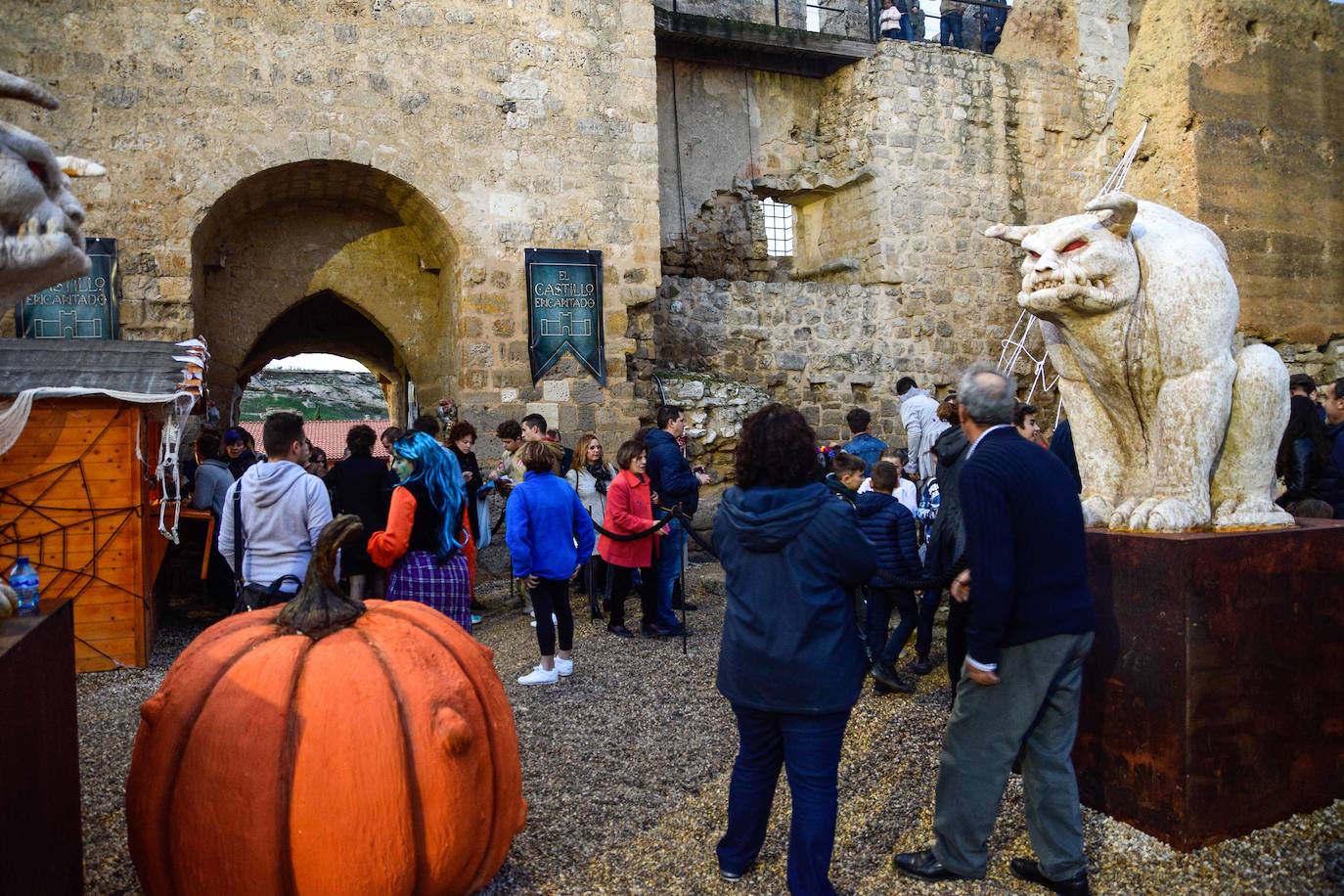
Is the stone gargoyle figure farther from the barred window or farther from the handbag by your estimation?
the barred window

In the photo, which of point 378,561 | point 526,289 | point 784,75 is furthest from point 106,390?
point 784,75

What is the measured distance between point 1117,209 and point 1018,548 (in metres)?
1.41

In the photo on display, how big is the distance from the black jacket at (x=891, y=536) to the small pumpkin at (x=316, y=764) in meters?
3.03

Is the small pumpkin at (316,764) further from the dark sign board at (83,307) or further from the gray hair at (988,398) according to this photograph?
the dark sign board at (83,307)

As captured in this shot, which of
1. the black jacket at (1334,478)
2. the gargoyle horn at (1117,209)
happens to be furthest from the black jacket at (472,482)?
the black jacket at (1334,478)

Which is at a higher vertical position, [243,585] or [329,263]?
[329,263]

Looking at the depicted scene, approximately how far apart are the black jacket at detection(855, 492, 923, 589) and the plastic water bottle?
152 inches

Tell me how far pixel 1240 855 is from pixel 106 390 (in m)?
6.36

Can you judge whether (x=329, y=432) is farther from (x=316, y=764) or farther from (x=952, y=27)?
(x=316, y=764)

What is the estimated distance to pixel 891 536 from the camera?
18.0ft

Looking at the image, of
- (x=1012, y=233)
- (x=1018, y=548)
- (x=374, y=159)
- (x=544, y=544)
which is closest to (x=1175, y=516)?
(x=1018, y=548)

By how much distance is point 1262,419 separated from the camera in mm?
3680

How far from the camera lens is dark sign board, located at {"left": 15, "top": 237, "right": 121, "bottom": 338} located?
8.57 m

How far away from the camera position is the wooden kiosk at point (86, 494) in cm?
620
